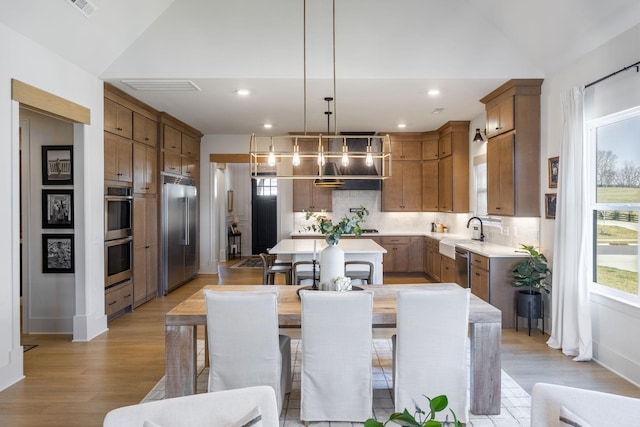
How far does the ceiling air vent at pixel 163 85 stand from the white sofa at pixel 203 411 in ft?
12.7

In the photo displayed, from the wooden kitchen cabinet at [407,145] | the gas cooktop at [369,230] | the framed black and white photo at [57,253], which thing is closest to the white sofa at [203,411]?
the framed black and white photo at [57,253]

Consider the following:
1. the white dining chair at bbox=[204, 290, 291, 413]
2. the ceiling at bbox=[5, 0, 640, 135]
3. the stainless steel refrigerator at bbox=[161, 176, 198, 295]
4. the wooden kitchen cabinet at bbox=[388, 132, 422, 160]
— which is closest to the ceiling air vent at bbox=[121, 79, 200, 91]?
the ceiling at bbox=[5, 0, 640, 135]

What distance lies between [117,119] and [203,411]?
4.44 metres

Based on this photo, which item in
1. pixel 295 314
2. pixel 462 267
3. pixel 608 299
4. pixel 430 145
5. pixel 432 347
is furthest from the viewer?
pixel 430 145

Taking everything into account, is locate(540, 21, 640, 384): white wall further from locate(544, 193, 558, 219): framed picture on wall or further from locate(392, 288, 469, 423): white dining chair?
locate(392, 288, 469, 423): white dining chair

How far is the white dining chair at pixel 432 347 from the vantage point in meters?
2.36

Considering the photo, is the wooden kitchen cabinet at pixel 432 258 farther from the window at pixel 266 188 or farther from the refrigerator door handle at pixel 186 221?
the window at pixel 266 188

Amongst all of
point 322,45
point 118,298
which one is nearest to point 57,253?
point 118,298

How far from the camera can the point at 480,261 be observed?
477cm

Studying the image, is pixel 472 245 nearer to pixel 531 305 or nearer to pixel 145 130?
pixel 531 305

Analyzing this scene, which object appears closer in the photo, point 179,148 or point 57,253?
point 57,253

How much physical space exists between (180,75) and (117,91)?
99cm

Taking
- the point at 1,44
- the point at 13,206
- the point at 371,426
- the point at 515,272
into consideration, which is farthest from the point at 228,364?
the point at 515,272

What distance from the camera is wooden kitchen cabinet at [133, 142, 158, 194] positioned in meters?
5.32
